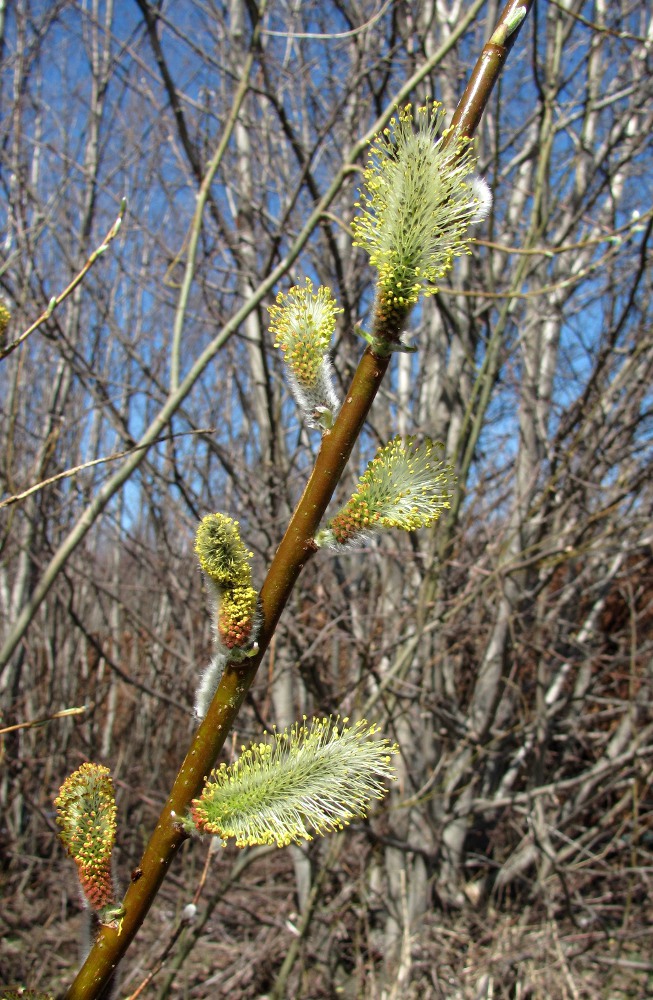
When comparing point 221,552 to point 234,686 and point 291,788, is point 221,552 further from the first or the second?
point 291,788

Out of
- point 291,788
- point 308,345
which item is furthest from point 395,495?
point 291,788

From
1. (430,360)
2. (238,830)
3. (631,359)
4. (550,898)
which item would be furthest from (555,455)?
(238,830)

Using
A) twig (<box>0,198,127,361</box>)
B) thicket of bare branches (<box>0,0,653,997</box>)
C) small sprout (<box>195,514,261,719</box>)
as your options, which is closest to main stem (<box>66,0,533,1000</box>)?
small sprout (<box>195,514,261,719</box>)

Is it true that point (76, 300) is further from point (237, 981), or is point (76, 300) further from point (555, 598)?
point (237, 981)

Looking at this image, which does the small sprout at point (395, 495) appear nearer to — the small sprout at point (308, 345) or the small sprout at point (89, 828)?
the small sprout at point (308, 345)

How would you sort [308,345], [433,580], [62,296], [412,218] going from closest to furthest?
[412,218] → [308,345] → [62,296] → [433,580]

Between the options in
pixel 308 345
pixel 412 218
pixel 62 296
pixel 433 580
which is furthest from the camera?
pixel 433 580

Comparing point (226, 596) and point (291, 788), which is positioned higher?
point (226, 596)
